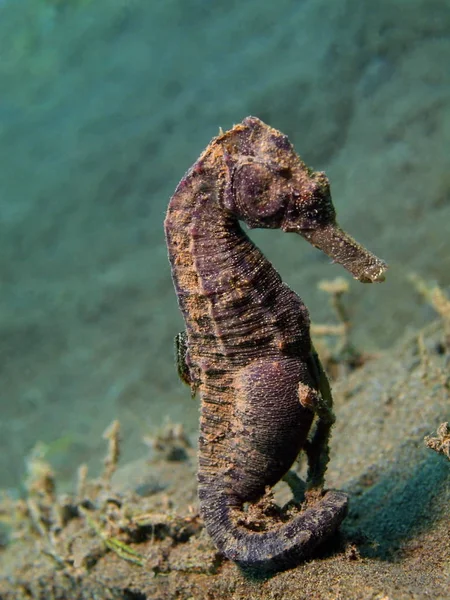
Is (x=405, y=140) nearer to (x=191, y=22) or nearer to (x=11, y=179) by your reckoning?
(x=191, y=22)

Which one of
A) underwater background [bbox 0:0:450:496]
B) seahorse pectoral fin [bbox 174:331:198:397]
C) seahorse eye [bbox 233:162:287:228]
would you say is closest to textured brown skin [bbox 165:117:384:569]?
seahorse eye [bbox 233:162:287:228]

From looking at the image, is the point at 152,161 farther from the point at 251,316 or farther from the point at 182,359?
the point at 251,316

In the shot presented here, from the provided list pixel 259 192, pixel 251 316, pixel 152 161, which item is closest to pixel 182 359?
pixel 251 316

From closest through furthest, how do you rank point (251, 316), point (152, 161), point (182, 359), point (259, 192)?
point (259, 192) < point (251, 316) < point (182, 359) < point (152, 161)

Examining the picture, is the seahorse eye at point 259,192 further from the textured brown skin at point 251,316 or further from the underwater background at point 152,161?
the underwater background at point 152,161

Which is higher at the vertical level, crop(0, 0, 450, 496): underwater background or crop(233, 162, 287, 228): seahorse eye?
crop(0, 0, 450, 496): underwater background

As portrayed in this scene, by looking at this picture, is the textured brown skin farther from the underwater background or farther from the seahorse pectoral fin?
the underwater background

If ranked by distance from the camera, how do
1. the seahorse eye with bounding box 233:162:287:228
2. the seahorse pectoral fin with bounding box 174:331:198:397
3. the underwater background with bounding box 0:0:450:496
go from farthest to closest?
the underwater background with bounding box 0:0:450:496 → the seahorse pectoral fin with bounding box 174:331:198:397 → the seahorse eye with bounding box 233:162:287:228
